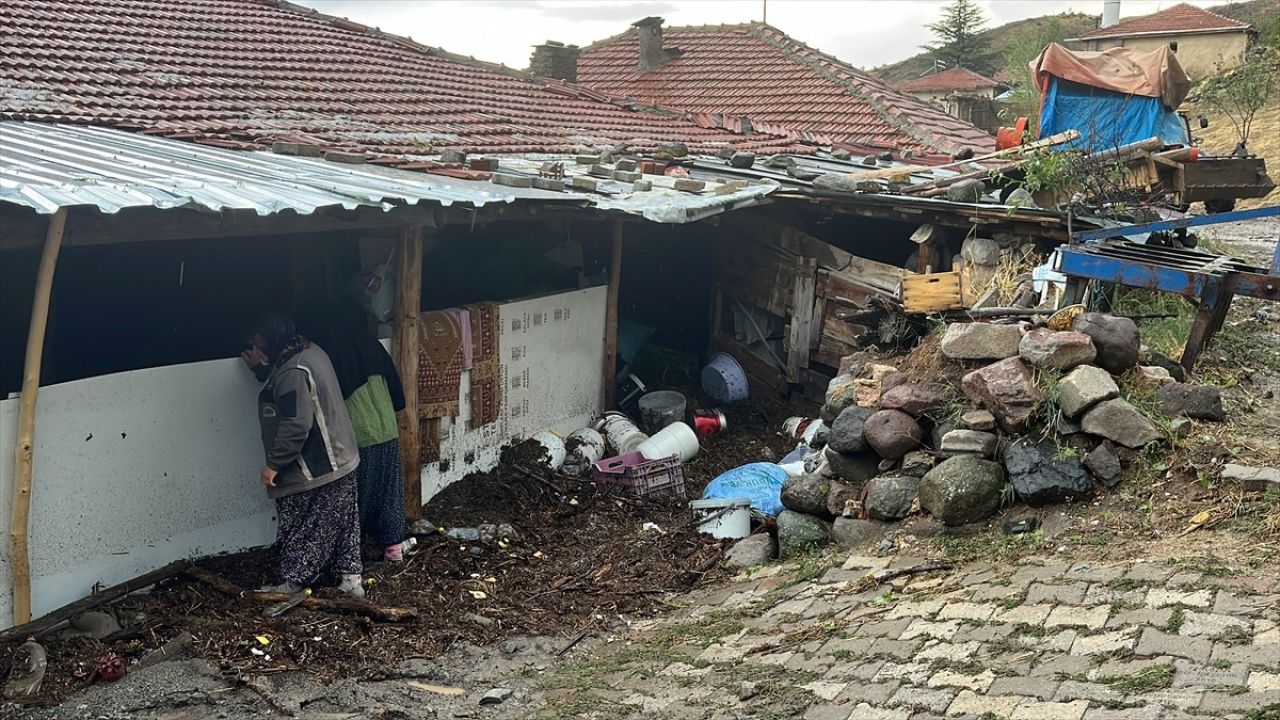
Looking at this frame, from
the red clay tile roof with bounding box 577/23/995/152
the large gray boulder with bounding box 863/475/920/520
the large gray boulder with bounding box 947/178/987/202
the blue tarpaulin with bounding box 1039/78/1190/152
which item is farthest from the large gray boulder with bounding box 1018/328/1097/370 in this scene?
the red clay tile roof with bounding box 577/23/995/152

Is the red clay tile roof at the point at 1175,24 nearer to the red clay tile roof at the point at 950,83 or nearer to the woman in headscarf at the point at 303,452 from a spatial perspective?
the red clay tile roof at the point at 950,83

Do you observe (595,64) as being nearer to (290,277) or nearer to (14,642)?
(290,277)

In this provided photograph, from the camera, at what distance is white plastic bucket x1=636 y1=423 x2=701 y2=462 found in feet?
30.6

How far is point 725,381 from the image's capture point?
11.1m

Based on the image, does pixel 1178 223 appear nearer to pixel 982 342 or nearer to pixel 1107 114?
pixel 982 342

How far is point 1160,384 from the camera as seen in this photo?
261 inches

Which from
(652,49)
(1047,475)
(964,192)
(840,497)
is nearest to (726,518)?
(840,497)

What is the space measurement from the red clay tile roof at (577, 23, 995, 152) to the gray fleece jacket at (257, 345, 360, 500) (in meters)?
12.1

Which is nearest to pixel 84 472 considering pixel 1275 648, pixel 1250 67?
pixel 1275 648

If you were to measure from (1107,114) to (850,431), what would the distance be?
7.58 m

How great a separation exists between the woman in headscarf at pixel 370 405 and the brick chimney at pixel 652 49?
15.2m

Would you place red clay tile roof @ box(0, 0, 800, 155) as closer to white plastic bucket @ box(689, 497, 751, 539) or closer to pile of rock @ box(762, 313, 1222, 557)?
white plastic bucket @ box(689, 497, 751, 539)

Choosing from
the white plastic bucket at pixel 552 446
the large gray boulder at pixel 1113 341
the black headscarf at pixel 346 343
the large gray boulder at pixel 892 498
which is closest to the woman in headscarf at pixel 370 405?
the black headscarf at pixel 346 343

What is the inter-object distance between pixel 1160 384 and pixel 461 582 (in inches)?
170
